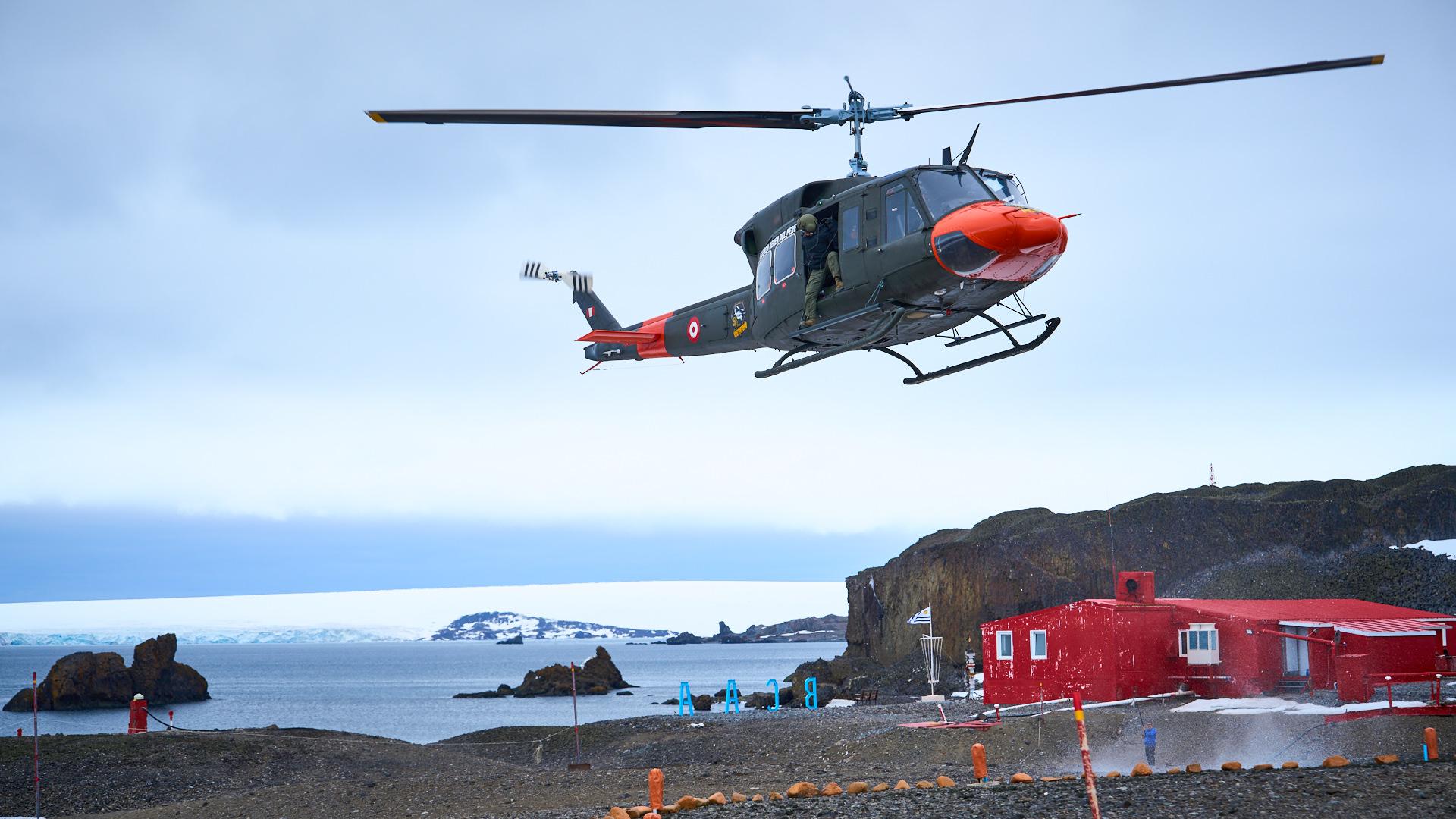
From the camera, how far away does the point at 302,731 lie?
47.0 m

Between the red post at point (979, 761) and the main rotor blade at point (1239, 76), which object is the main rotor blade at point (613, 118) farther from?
the red post at point (979, 761)

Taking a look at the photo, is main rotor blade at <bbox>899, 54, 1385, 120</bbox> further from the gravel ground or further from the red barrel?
the red barrel

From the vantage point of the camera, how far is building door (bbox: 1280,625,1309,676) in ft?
96.2

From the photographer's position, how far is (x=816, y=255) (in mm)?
15992

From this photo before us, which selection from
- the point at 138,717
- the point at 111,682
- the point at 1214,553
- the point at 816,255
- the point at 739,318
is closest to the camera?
the point at 816,255

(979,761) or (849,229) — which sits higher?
(849,229)

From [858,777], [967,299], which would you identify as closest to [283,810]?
[858,777]

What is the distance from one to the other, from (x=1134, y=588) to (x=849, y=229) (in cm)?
2021

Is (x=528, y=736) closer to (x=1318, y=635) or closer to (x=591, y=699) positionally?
A: (x=1318, y=635)

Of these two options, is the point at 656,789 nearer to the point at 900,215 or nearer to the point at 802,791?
the point at 802,791

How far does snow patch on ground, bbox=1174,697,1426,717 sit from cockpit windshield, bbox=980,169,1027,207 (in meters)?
14.3

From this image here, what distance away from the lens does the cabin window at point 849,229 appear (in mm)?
15219

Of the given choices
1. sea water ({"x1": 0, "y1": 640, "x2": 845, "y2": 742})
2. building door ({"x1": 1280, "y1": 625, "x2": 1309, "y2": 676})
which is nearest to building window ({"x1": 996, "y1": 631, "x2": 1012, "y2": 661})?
building door ({"x1": 1280, "y1": 625, "x2": 1309, "y2": 676})

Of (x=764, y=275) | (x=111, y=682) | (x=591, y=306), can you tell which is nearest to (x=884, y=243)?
(x=764, y=275)
